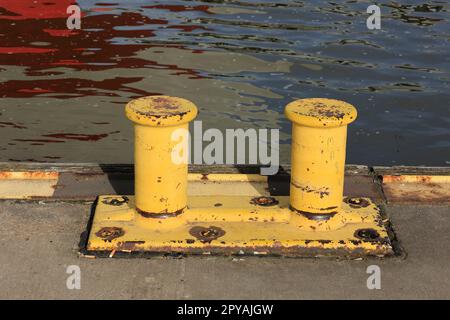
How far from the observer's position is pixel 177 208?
4441 millimetres

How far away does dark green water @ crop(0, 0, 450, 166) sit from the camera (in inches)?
364

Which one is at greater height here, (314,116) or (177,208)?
(314,116)

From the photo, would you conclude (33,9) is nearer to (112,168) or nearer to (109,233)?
(112,168)

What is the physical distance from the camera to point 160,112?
4180 millimetres

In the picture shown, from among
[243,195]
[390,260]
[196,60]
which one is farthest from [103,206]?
[196,60]

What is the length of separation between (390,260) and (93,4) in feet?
39.1

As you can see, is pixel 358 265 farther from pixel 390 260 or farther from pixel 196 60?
pixel 196 60

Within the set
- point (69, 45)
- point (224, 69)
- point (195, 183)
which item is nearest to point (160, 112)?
point (195, 183)

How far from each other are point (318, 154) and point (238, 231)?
0.63 metres

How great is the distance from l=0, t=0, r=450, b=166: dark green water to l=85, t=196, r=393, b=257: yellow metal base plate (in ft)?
13.1

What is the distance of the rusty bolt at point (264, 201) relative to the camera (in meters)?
4.69

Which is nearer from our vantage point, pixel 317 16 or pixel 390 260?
pixel 390 260

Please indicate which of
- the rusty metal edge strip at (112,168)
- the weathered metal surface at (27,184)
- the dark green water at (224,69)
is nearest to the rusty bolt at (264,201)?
the rusty metal edge strip at (112,168)

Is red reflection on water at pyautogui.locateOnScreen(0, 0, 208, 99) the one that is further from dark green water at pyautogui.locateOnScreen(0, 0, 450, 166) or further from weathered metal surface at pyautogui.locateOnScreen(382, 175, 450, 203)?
weathered metal surface at pyautogui.locateOnScreen(382, 175, 450, 203)
